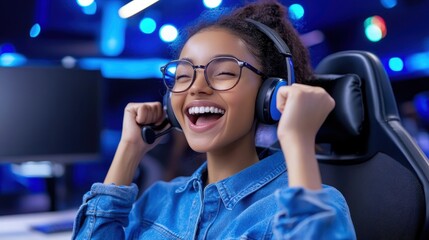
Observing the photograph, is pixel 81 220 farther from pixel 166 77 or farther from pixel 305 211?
pixel 305 211

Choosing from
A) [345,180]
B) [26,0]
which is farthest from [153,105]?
[26,0]

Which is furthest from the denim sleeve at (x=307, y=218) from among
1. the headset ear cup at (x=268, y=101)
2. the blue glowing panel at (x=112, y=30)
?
the blue glowing panel at (x=112, y=30)

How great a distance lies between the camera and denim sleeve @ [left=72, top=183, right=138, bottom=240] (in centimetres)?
115

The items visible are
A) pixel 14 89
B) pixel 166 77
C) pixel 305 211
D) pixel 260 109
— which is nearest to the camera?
pixel 305 211

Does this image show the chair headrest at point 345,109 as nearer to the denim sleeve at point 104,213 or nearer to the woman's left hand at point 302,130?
the woman's left hand at point 302,130

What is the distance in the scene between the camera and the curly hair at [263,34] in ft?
3.48

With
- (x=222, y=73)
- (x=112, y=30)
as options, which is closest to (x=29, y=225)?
(x=222, y=73)

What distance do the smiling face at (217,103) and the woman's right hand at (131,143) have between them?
0.24 m

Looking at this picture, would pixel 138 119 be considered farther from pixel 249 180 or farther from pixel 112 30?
pixel 112 30

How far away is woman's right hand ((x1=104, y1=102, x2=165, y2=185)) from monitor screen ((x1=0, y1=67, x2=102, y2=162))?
0.63m

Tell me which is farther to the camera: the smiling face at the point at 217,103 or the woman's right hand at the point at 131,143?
the woman's right hand at the point at 131,143

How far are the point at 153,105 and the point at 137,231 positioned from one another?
1.06ft

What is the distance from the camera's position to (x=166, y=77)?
44.1 inches

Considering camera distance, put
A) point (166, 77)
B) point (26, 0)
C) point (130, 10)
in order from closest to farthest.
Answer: point (166, 77) → point (26, 0) → point (130, 10)
